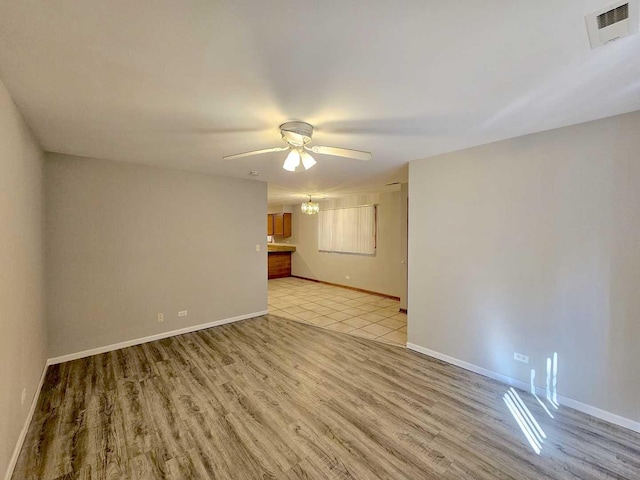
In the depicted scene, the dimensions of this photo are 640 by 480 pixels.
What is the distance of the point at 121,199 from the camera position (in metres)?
3.53

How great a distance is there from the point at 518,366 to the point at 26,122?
496cm

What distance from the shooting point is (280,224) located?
30.3 ft

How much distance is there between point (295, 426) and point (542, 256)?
8.66 feet

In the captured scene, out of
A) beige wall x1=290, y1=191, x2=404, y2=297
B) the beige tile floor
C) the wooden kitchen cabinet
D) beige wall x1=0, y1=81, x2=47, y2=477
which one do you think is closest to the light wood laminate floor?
beige wall x1=0, y1=81, x2=47, y2=477

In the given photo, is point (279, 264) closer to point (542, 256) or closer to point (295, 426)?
point (295, 426)

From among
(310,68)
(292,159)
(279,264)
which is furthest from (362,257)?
(310,68)

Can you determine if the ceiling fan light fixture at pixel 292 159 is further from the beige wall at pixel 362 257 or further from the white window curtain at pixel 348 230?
the white window curtain at pixel 348 230

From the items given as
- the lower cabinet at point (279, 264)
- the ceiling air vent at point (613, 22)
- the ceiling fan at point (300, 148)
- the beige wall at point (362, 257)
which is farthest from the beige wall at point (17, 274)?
the lower cabinet at point (279, 264)

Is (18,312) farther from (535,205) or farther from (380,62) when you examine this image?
(535,205)

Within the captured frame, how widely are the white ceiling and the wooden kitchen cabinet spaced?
6528 mm

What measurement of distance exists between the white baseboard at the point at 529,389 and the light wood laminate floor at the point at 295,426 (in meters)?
0.08

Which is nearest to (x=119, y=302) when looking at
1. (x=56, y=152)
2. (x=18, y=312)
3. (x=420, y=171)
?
(x=18, y=312)

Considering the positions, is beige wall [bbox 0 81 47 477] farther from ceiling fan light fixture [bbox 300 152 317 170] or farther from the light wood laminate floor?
ceiling fan light fixture [bbox 300 152 317 170]

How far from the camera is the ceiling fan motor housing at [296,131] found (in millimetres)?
2219
